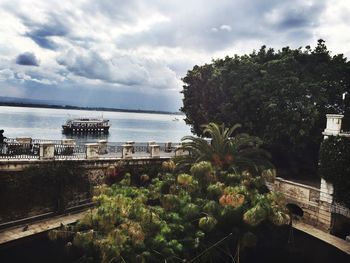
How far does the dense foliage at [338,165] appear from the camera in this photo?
730 inches

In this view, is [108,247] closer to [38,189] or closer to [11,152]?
[38,189]

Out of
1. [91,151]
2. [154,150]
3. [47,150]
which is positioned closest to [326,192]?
[154,150]

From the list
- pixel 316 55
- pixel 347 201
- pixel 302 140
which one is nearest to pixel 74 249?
pixel 347 201

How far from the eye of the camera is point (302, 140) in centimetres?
2388

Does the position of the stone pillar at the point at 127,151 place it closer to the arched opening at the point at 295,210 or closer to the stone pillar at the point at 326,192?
the arched opening at the point at 295,210

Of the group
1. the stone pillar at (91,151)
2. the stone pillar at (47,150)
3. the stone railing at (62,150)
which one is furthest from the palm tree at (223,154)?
the stone pillar at (47,150)

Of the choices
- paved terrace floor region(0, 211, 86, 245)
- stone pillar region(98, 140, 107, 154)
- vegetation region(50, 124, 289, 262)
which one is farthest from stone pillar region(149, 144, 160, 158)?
paved terrace floor region(0, 211, 86, 245)

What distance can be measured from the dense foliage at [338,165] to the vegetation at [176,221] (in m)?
4.15

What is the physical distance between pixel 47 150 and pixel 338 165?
17869mm

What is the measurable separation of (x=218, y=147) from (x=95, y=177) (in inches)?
341

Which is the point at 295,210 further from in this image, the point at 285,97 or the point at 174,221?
the point at 174,221

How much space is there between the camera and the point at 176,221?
1384 cm

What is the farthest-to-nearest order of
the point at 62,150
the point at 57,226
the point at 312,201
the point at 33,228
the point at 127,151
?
the point at 127,151 < the point at 62,150 < the point at 312,201 < the point at 57,226 < the point at 33,228

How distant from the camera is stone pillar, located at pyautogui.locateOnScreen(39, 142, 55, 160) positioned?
19.2 metres
